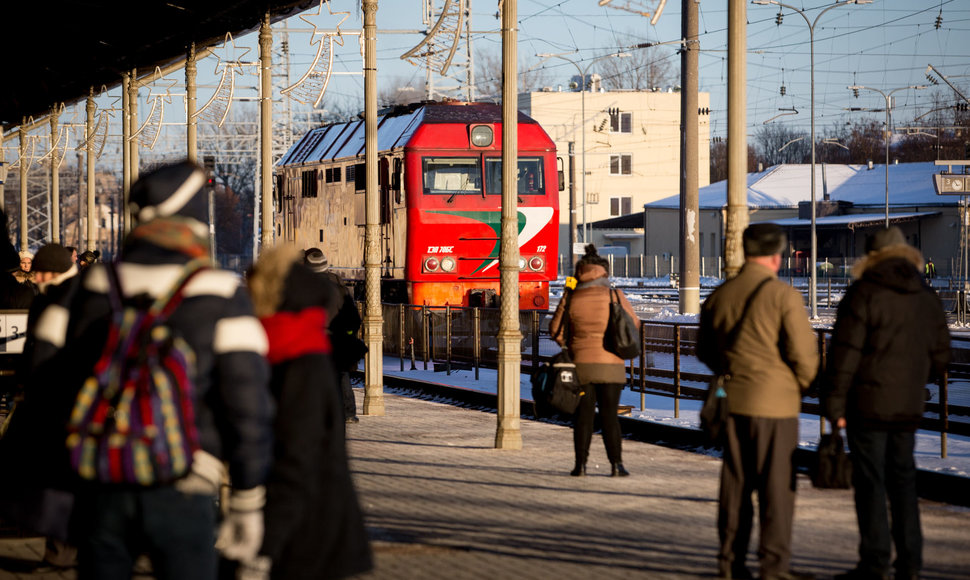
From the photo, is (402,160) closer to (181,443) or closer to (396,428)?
(396,428)

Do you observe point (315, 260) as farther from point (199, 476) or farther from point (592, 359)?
point (199, 476)

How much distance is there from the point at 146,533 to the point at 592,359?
7577mm

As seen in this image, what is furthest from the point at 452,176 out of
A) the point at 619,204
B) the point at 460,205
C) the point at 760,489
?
the point at 619,204

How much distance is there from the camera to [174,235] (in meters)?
4.60

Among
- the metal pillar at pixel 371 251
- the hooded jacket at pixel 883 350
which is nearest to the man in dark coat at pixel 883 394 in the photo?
the hooded jacket at pixel 883 350

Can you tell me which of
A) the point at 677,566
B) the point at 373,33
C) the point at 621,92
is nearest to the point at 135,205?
the point at 677,566

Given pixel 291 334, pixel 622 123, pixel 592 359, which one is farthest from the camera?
pixel 622 123

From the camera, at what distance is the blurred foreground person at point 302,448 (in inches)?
193

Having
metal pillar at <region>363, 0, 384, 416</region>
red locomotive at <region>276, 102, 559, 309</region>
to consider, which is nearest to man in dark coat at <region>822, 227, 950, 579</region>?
metal pillar at <region>363, 0, 384, 416</region>

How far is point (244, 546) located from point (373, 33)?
45.3ft

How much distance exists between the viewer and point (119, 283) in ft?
15.1

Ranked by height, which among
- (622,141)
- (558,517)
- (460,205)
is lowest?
(558,517)

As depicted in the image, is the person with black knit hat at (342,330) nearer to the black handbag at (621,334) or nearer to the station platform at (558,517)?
the station platform at (558,517)

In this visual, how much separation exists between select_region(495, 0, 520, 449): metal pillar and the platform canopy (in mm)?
6532
